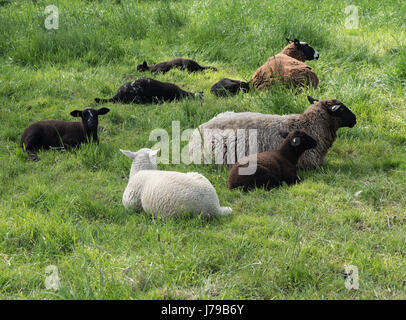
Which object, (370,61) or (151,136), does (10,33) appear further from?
(370,61)

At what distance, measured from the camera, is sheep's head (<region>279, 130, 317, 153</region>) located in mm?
5199

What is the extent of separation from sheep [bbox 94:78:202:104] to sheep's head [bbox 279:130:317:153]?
2.52m

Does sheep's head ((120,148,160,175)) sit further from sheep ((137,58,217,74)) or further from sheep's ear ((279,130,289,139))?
sheep ((137,58,217,74))

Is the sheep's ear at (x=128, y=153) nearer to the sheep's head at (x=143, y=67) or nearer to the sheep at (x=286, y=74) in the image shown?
the sheep at (x=286, y=74)

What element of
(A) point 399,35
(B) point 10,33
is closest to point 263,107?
(A) point 399,35

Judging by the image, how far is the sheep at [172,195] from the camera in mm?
4230

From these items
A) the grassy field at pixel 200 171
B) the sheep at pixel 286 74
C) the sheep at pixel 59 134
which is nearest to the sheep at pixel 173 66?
the grassy field at pixel 200 171

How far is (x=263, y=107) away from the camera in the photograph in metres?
6.66

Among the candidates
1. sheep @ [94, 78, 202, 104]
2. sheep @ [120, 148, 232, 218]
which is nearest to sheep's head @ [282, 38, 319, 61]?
sheep @ [94, 78, 202, 104]

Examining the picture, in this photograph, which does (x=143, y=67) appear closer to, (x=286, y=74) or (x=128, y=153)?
(x=286, y=74)

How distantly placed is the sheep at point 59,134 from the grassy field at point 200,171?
0.21 metres

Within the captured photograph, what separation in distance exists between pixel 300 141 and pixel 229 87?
2.68 metres

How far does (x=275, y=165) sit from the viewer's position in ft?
16.5

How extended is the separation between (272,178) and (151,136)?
203 cm
